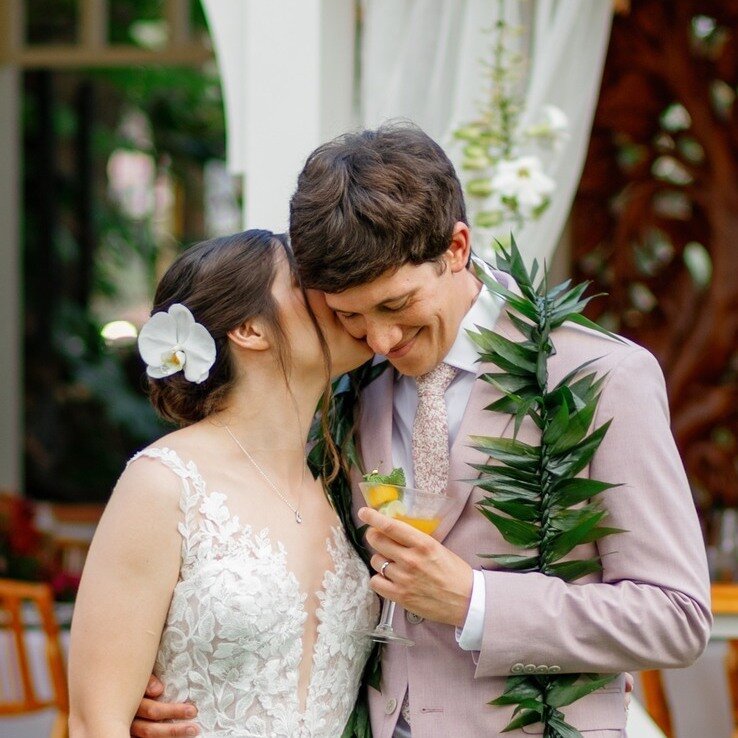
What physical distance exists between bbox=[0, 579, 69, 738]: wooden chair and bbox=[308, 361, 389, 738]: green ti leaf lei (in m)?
2.78

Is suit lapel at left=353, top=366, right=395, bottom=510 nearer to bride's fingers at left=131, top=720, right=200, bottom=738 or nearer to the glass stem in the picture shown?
the glass stem

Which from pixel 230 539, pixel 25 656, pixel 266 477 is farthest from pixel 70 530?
pixel 230 539

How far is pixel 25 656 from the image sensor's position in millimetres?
5672

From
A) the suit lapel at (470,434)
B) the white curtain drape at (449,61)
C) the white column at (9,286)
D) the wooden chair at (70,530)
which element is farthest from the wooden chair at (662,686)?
the white column at (9,286)

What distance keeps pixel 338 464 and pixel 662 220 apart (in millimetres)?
3903

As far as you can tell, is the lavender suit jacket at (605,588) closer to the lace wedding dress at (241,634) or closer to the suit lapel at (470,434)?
the suit lapel at (470,434)

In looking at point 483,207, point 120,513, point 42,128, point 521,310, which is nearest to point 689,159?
point 483,207

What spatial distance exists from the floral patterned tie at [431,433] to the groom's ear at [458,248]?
8.4 inches

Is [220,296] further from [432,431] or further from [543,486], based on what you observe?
[543,486]

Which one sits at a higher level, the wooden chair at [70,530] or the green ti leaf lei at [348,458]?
the green ti leaf lei at [348,458]

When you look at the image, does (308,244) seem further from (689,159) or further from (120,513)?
(689,159)

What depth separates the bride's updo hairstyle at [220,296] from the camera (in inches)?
102

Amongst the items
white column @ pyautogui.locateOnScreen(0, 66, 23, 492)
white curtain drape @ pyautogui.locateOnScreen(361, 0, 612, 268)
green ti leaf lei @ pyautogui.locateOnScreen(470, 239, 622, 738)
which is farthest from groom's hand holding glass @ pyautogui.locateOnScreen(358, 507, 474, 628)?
white column @ pyautogui.locateOnScreen(0, 66, 23, 492)

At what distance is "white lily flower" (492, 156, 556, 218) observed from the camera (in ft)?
12.1
